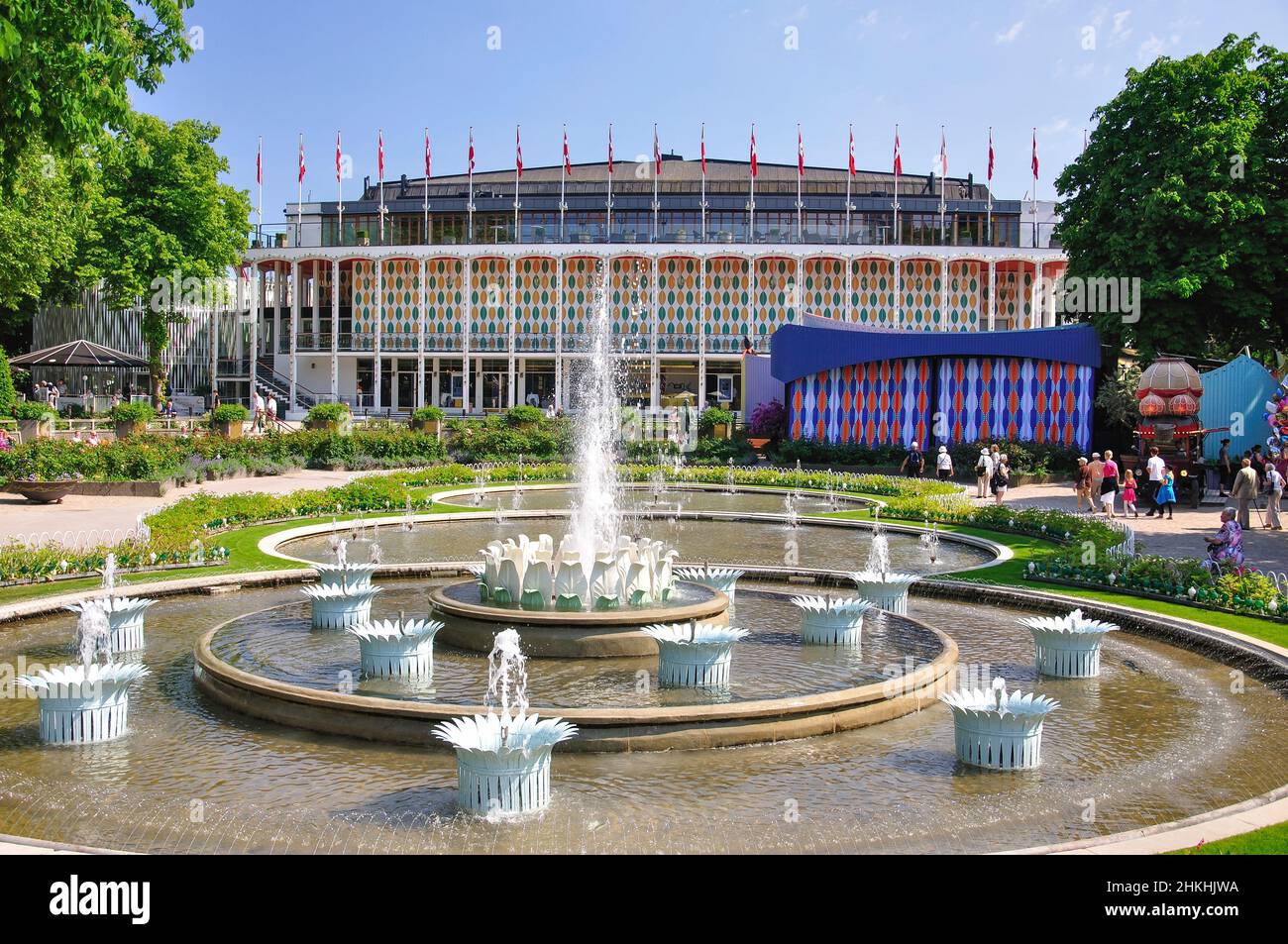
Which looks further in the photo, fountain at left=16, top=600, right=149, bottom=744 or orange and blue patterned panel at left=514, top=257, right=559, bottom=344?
orange and blue patterned panel at left=514, top=257, right=559, bottom=344

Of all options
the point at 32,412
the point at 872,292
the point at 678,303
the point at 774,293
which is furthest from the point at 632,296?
the point at 32,412

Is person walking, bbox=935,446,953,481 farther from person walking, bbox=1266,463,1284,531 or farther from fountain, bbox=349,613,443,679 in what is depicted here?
fountain, bbox=349,613,443,679

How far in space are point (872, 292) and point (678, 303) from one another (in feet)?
33.9

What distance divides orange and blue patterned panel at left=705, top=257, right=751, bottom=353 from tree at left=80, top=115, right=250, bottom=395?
79.2 ft

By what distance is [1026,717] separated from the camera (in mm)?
8945

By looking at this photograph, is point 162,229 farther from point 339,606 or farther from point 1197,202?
point 339,606

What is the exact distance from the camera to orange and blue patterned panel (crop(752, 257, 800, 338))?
60656 millimetres

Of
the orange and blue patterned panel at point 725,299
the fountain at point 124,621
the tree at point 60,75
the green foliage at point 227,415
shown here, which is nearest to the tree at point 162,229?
the green foliage at point 227,415

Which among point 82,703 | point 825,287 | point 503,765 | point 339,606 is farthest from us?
point 825,287

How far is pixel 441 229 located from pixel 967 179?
105 feet

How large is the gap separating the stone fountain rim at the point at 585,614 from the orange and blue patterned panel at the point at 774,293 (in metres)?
49.2

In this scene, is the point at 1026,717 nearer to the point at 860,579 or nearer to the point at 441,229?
the point at 860,579

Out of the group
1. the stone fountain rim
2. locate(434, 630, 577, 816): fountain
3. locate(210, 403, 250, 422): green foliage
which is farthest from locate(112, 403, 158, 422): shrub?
locate(434, 630, 577, 816): fountain

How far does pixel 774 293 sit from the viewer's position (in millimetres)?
60844
